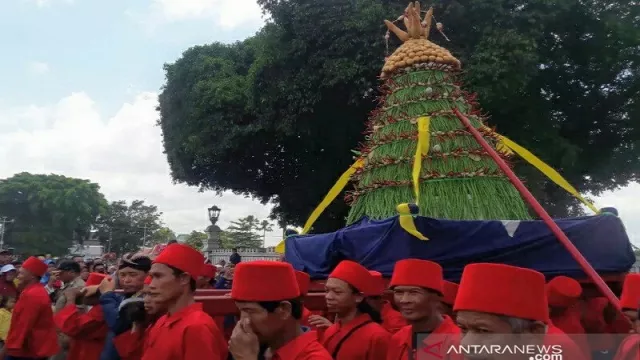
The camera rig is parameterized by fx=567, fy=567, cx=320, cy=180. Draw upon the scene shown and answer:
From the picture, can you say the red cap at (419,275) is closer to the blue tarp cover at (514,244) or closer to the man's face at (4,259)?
the blue tarp cover at (514,244)

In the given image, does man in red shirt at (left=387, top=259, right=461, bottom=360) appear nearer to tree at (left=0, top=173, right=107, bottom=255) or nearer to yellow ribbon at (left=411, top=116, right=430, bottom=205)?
yellow ribbon at (left=411, top=116, right=430, bottom=205)

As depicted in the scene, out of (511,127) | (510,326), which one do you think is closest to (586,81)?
(511,127)

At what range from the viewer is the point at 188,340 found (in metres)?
2.95

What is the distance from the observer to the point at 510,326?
2.22 meters

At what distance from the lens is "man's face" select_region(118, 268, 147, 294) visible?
415 cm

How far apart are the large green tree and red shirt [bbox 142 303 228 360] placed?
35.9 ft

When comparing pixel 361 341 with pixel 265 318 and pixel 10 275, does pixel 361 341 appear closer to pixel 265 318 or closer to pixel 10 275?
pixel 265 318

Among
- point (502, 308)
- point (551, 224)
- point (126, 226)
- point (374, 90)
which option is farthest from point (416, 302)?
point (126, 226)

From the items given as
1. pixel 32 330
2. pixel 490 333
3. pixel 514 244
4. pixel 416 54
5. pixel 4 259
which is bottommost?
pixel 32 330

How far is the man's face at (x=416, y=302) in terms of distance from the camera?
3.48m

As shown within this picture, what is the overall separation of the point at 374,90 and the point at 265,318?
1246cm

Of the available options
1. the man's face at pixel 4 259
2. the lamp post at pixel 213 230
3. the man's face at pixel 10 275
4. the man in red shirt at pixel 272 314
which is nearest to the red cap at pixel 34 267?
the man's face at pixel 10 275

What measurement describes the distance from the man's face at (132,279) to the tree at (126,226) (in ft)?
188

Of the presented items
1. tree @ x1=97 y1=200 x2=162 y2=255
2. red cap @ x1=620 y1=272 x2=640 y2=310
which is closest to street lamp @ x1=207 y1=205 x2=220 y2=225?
red cap @ x1=620 y1=272 x2=640 y2=310
